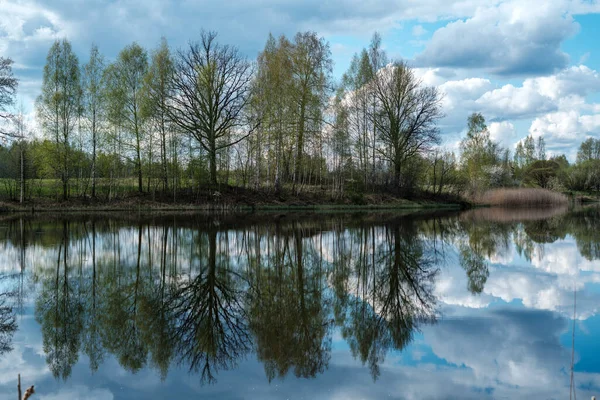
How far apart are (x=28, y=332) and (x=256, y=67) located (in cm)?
3013

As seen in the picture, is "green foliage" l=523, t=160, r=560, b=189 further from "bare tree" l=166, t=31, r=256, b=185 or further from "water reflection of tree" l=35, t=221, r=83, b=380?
"water reflection of tree" l=35, t=221, r=83, b=380

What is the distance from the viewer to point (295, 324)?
580 centimetres

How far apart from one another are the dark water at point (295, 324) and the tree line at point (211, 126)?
66.1ft

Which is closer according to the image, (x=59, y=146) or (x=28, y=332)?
(x=28, y=332)

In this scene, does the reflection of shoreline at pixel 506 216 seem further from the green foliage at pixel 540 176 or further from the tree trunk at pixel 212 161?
the green foliage at pixel 540 176

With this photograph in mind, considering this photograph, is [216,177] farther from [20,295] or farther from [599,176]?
[599,176]

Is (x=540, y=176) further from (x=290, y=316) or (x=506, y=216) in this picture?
(x=290, y=316)

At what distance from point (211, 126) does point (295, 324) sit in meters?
26.3

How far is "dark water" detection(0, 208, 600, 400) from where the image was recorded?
14.1 ft

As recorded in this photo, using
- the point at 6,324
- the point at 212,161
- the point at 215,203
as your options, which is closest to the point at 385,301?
the point at 6,324

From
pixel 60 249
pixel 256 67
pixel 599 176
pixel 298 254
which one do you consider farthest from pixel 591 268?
pixel 599 176

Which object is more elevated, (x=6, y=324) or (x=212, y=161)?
(x=212, y=161)

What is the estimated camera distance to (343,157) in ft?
124

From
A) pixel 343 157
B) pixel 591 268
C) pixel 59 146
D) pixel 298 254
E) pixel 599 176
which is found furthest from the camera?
pixel 599 176
